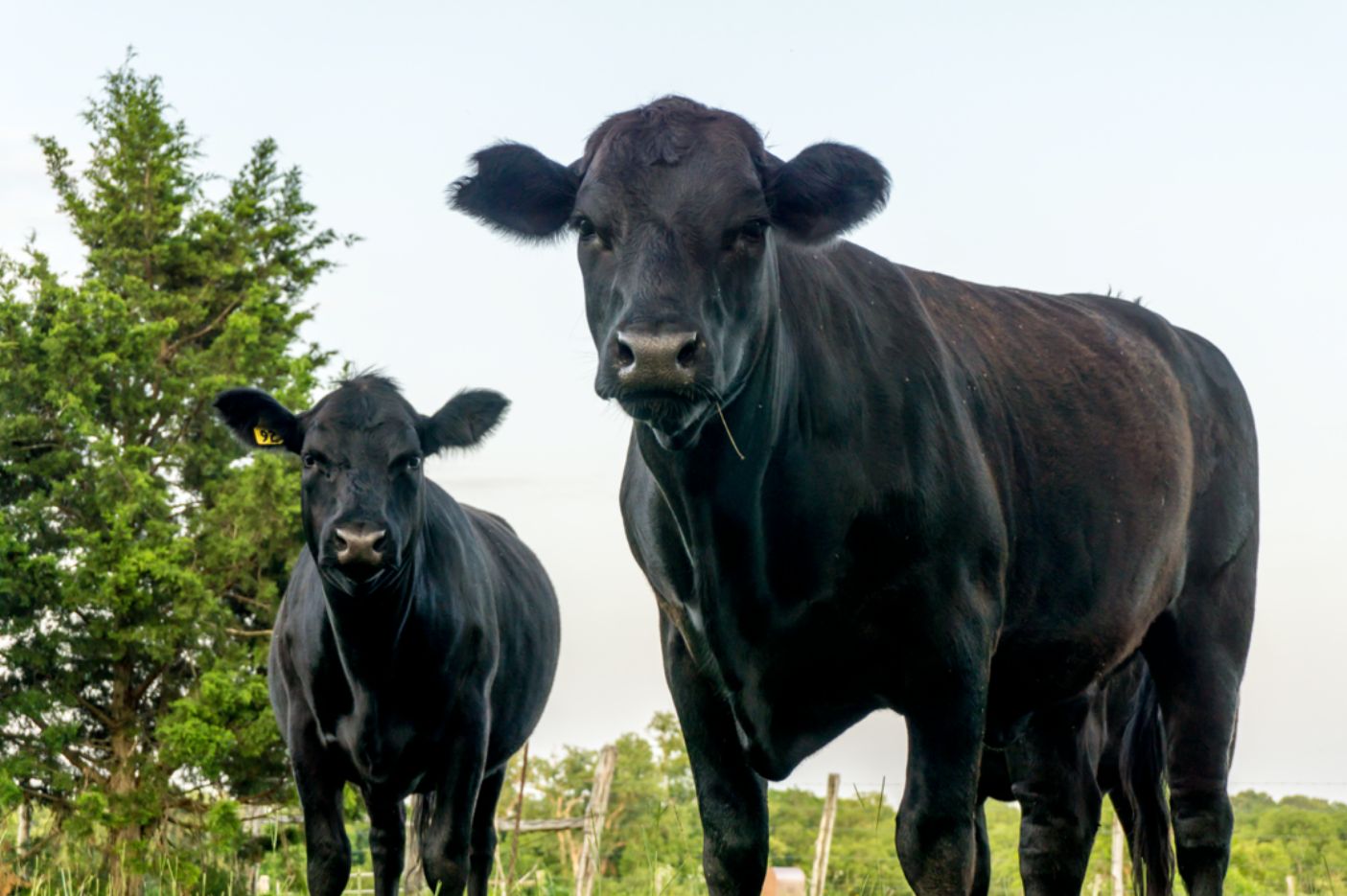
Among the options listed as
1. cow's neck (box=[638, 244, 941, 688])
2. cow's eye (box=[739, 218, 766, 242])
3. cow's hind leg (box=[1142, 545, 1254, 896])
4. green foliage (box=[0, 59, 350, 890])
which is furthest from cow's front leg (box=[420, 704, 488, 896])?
green foliage (box=[0, 59, 350, 890])

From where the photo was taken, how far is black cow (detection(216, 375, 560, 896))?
810cm

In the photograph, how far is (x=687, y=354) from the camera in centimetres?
352

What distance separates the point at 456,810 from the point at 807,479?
16.6 ft

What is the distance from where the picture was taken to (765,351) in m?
4.07

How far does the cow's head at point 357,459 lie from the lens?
25.2 feet

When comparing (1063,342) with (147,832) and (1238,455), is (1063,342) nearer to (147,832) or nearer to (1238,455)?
(1238,455)

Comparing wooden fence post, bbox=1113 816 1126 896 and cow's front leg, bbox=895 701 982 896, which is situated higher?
wooden fence post, bbox=1113 816 1126 896

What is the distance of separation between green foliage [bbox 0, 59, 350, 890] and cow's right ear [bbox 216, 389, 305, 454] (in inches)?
595

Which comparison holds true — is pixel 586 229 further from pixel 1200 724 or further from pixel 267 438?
pixel 267 438

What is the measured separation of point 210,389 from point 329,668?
18070 mm

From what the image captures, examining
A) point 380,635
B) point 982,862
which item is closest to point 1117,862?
point 982,862

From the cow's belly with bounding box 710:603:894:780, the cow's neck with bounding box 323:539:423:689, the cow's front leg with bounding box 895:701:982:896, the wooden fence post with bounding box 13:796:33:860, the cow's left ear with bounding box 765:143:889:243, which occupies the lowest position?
the cow's front leg with bounding box 895:701:982:896

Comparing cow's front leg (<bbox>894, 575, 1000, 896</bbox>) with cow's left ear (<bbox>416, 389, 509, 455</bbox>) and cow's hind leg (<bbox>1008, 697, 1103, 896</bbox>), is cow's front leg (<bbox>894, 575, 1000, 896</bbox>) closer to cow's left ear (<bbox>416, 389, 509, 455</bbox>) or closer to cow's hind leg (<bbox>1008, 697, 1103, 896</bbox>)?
cow's hind leg (<bbox>1008, 697, 1103, 896</bbox>)

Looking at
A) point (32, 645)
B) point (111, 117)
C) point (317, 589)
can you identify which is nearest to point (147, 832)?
point (32, 645)
